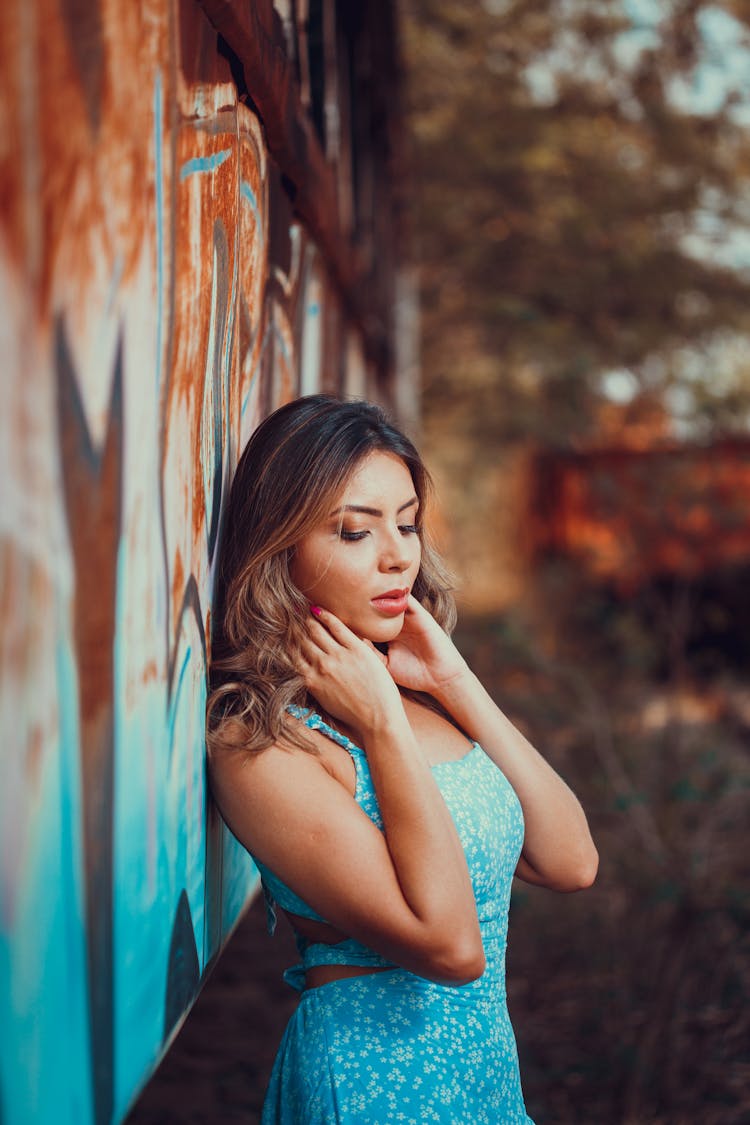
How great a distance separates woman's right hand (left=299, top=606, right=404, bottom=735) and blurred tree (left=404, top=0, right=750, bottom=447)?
833cm

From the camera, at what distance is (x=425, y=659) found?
2303mm

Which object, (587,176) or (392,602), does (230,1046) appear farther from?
(587,176)

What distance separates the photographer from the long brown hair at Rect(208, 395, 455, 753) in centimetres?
195

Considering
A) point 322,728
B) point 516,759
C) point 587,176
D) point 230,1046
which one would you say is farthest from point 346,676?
point 587,176

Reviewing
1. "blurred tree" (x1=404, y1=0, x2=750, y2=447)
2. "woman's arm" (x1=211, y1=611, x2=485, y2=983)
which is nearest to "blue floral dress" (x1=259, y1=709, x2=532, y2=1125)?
"woman's arm" (x1=211, y1=611, x2=485, y2=983)

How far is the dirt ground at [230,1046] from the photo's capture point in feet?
14.3

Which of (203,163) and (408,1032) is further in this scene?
(408,1032)

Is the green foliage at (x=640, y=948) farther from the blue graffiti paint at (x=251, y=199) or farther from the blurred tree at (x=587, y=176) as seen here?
the blurred tree at (x=587, y=176)

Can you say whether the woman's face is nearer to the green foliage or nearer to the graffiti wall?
the graffiti wall

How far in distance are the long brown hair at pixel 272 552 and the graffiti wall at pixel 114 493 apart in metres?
0.06

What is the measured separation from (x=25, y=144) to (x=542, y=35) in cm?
1102

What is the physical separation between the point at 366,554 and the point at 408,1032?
847 mm

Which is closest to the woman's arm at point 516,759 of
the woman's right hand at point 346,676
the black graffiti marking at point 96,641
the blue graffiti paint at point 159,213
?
the woman's right hand at point 346,676

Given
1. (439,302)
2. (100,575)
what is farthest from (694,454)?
(439,302)
